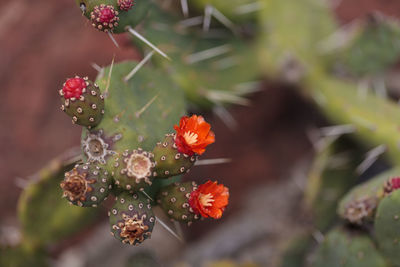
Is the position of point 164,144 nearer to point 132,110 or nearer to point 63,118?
point 132,110

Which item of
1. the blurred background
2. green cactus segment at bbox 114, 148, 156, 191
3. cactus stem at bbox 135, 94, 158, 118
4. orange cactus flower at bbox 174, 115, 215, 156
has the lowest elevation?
the blurred background

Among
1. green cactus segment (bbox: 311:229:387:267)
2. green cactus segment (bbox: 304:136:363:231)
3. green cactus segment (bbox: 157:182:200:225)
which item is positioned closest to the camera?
green cactus segment (bbox: 157:182:200:225)

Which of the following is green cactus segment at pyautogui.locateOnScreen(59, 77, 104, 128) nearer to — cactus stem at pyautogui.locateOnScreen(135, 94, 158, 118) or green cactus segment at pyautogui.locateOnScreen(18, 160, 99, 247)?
cactus stem at pyautogui.locateOnScreen(135, 94, 158, 118)

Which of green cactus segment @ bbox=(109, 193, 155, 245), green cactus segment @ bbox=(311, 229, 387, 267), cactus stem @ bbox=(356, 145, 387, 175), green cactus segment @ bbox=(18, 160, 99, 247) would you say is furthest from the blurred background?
green cactus segment @ bbox=(109, 193, 155, 245)

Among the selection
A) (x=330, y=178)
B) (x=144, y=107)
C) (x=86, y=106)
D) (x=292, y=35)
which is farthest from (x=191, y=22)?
(x=86, y=106)

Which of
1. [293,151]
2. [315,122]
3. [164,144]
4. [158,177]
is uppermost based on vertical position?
[164,144]

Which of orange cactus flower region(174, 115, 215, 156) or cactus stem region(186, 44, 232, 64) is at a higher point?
orange cactus flower region(174, 115, 215, 156)

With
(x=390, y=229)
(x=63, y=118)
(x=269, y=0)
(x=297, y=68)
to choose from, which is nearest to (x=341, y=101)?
(x=297, y=68)
